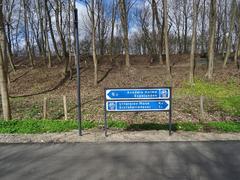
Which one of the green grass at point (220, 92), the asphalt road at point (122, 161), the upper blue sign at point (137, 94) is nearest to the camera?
the asphalt road at point (122, 161)

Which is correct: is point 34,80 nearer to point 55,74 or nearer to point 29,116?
point 55,74

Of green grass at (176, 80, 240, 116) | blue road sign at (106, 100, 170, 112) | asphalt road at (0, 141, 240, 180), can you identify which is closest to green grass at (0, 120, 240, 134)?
blue road sign at (106, 100, 170, 112)

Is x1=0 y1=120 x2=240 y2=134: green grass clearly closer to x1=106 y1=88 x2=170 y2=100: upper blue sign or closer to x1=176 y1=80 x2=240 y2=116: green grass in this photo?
x1=106 y1=88 x2=170 y2=100: upper blue sign

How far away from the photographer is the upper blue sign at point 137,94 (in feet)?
21.2

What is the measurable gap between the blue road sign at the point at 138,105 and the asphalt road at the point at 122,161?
1108 mm

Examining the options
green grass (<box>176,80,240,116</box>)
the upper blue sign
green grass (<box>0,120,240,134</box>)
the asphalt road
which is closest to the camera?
the asphalt road

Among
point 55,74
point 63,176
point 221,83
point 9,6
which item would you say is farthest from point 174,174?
point 9,6

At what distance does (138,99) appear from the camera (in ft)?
21.2

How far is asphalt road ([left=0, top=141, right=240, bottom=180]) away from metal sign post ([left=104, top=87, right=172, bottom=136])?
1.12 m

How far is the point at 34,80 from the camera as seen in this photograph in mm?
21922

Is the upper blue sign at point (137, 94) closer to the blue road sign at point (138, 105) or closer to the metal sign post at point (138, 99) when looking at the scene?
the metal sign post at point (138, 99)

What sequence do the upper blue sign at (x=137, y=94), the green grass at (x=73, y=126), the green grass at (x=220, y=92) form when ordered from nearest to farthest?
the upper blue sign at (x=137, y=94)
the green grass at (x=73, y=126)
the green grass at (x=220, y=92)

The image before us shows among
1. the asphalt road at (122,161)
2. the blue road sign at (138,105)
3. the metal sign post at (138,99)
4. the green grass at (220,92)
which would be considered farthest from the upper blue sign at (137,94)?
the green grass at (220,92)

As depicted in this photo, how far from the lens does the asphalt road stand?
4.23 m
